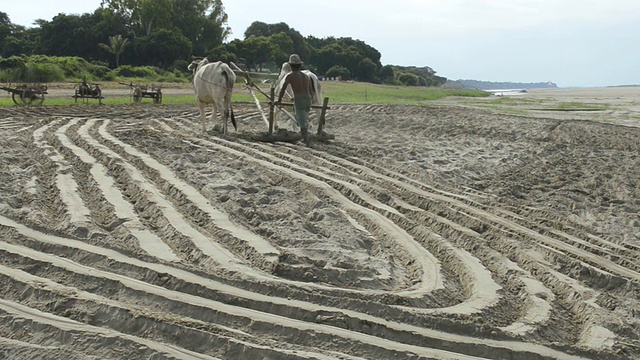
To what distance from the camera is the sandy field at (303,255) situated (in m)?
3.81

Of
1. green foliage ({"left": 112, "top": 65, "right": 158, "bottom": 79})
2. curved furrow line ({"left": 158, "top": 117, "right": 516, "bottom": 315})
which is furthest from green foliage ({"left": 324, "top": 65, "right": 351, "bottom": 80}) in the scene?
curved furrow line ({"left": 158, "top": 117, "right": 516, "bottom": 315})

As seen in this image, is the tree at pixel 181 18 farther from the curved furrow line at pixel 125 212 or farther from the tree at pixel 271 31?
the curved furrow line at pixel 125 212

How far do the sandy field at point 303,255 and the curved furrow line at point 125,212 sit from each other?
3 cm

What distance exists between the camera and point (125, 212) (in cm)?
629

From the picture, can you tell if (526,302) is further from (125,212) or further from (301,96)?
(301,96)

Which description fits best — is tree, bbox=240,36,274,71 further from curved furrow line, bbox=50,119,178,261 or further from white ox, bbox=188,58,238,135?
curved furrow line, bbox=50,119,178,261

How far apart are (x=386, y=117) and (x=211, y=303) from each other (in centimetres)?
1605

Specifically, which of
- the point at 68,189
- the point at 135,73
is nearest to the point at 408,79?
the point at 135,73

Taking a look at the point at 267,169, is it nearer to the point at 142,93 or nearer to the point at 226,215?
the point at 226,215

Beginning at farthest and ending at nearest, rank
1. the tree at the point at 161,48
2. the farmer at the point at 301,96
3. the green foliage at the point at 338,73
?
the green foliage at the point at 338,73 < the tree at the point at 161,48 < the farmer at the point at 301,96

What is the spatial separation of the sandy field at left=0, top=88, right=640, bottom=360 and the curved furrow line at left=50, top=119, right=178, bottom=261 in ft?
0.10

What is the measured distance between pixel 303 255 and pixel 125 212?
2.06 m

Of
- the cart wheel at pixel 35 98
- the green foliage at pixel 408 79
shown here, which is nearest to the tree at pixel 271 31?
the green foliage at pixel 408 79

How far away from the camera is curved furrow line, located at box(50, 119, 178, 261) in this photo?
5.19m
